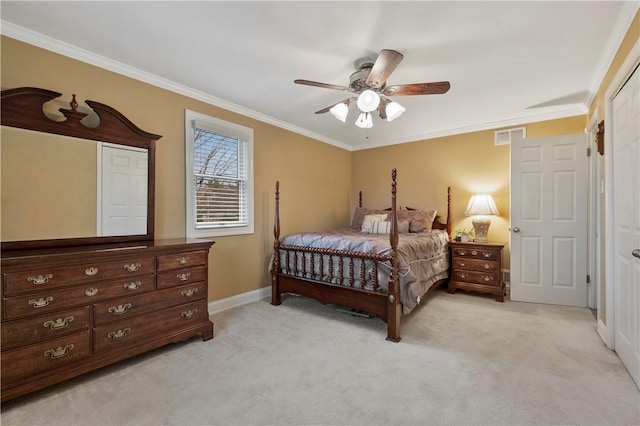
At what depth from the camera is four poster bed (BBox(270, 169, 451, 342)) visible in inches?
104

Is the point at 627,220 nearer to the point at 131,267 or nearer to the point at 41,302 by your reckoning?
the point at 131,267

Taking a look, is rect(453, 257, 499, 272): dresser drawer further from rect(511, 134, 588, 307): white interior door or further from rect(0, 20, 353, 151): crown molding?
rect(0, 20, 353, 151): crown molding

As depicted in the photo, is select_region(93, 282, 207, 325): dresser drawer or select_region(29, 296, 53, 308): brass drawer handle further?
select_region(93, 282, 207, 325): dresser drawer

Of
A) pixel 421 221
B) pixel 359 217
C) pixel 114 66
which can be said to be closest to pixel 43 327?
pixel 114 66

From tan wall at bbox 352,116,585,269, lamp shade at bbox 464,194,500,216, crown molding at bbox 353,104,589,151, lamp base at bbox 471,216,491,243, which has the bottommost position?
lamp base at bbox 471,216,491,243

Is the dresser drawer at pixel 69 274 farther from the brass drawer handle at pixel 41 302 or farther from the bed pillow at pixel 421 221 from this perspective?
the bed pillow at pixel 421 221

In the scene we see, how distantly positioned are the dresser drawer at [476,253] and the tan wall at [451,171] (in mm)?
579

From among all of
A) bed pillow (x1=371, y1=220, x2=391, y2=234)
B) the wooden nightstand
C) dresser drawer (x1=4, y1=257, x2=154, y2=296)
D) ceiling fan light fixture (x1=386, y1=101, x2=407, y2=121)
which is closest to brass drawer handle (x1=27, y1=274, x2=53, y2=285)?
dresser drawer (x1=4, y1=257, x2=154, y2=296)

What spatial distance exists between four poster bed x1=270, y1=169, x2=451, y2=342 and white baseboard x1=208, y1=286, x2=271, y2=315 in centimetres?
35

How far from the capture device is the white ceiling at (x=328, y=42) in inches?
74.2

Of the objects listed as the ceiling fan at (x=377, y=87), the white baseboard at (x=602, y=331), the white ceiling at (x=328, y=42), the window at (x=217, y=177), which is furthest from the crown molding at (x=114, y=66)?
the white baseboard at (x=602, y=331)

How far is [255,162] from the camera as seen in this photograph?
383 cm

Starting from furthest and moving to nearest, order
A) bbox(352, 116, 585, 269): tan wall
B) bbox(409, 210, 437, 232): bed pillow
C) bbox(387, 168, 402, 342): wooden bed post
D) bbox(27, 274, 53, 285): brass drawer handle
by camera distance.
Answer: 1. bbox(409, 210, 437, 232): bed pillow
2. bbox(352, 116, 585, 269): tan wall
3. bbox(387, 168, 402, 342): wooden bed post
4. bbox(27, 274, 53, 285): brass drawer handle

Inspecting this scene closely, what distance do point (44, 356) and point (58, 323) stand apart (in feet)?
0.65
